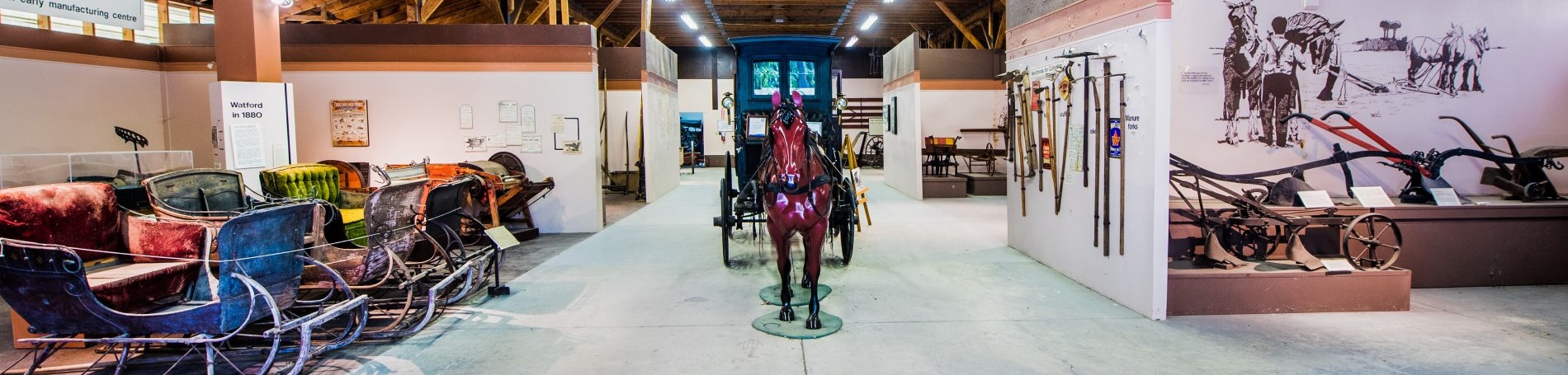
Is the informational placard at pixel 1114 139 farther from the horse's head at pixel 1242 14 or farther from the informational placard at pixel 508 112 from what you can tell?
the informational placard at pixel 508 112

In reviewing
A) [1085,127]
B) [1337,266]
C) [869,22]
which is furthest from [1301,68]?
[869,22]

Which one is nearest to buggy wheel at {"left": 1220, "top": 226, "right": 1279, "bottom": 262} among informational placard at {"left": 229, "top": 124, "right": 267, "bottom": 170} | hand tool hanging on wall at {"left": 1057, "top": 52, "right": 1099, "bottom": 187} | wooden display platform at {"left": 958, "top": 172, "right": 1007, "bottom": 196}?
hand tool hanging on wall at {"left": 1057, "top": 52, "right": 1099, "bottom": 187}

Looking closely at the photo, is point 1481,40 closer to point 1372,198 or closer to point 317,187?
point 1372,198

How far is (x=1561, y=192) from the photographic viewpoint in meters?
6.18

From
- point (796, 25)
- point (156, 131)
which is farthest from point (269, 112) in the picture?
point (796, 25)

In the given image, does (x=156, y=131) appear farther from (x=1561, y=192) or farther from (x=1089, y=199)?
(x=1561, y=192)

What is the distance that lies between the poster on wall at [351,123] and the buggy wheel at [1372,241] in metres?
8.99

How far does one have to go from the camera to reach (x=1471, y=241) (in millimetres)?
5164

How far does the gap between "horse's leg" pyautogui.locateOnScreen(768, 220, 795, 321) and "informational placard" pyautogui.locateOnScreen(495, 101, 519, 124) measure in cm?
493

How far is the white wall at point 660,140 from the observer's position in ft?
35.6

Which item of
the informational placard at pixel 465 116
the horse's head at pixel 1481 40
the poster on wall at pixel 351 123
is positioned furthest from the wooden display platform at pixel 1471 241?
the poster on wall at pixel 351 123

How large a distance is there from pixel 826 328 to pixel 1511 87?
244 inches

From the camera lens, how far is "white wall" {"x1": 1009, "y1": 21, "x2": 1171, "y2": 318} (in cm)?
420

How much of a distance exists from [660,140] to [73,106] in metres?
6.91
